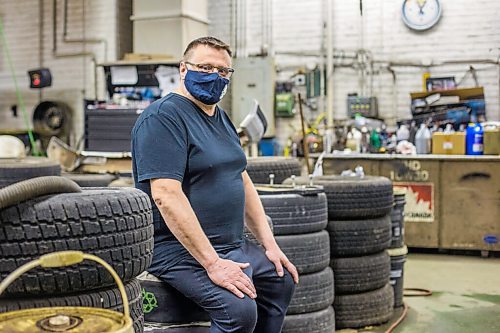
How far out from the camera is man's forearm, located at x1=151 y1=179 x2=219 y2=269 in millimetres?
2289

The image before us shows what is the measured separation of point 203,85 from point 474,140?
447 centimetres

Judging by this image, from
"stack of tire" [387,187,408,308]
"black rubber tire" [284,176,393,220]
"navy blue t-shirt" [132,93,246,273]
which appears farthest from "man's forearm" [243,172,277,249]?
"stack of tire" [387,187,408,308]

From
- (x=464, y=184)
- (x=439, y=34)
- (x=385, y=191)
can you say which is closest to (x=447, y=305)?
(x=385, y=191)

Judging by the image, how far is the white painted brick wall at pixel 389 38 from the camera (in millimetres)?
7574

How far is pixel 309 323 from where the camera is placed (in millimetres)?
3400

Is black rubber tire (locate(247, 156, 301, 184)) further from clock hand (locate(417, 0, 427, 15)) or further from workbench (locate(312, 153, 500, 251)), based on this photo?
clock hand (locate(417, 0, 427, 15))

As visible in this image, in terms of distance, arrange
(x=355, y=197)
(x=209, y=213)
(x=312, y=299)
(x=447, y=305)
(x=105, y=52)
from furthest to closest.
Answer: (x=105, y=52) → (x=447, y=305) → (x=355, y=197) → (x=312, y=299) → (x=209, y=213)

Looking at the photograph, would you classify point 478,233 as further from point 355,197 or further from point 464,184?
point 355,197

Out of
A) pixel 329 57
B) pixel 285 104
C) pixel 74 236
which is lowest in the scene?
pixel 74 236

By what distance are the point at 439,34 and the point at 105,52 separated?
419cm

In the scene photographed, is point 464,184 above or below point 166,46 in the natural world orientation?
below

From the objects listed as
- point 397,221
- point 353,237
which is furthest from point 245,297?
point 397,221

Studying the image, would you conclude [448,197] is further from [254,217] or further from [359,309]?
[254,217]

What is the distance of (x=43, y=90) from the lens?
9.12 metres
